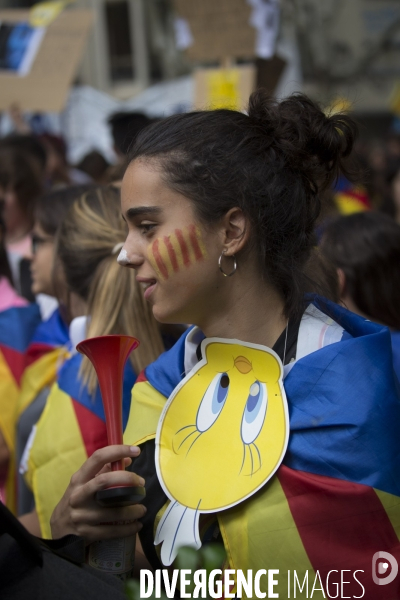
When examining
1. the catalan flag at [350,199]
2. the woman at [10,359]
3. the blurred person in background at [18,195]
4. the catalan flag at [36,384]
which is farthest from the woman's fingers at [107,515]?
the catalan flag at [350,199]

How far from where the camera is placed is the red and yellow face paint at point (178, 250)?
5.73ft

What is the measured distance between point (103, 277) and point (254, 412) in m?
0.92

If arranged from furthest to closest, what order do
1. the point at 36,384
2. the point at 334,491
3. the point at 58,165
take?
the point at 58,165, the point at 36,384, the point at 334,491

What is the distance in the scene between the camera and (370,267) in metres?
2.95

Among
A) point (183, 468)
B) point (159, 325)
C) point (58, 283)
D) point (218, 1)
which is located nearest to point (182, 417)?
point (183, 468)

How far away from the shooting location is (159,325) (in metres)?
2.49

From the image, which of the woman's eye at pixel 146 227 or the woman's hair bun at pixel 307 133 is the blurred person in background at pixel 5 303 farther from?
the woman's hair bun at pixel 307 133

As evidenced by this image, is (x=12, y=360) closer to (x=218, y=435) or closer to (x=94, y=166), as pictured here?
(x=218, y=435)

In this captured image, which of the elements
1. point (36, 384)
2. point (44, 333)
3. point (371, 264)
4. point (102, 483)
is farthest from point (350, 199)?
point (102, 483)

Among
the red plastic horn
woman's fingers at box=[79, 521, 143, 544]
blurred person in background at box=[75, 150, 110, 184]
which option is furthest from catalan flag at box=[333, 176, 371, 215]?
woman's fingers at box=[79, 521, 143, 544]

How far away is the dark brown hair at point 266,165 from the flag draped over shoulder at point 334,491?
247 mm

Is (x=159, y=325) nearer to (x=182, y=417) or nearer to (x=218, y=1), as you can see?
(x=182, y=417)

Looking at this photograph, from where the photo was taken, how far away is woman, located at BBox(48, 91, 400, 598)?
1.67m

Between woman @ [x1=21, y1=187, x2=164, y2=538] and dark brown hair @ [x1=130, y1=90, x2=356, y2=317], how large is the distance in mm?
673
